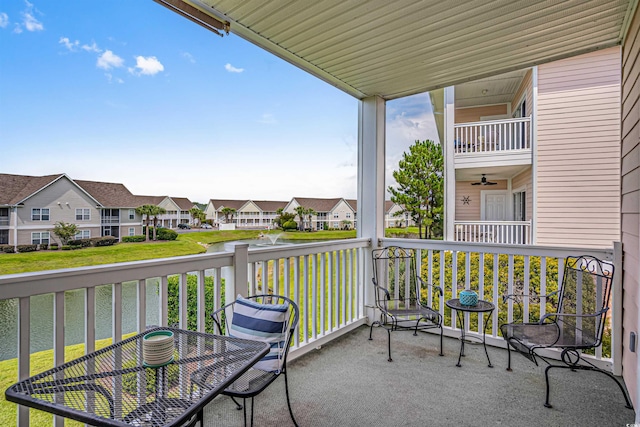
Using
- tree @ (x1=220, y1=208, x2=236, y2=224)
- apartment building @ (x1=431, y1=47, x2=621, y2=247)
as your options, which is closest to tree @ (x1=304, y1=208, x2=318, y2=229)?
tree @ (x1=220, y1=208, x2=236, y2=224)

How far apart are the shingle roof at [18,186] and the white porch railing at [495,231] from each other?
19.7 feet

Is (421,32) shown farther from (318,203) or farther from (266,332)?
(266,332)

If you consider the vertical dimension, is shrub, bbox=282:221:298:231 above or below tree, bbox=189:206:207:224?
below

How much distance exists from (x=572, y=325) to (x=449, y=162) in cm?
457

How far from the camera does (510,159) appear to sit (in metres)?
6.15

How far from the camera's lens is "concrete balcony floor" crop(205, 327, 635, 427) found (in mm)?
2160

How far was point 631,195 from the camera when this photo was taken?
93.0 inches

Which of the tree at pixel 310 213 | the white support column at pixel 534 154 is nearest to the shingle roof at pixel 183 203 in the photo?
the tree at pixel 310 213

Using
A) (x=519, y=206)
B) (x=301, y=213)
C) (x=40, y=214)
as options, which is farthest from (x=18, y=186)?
(x=519, y=206)

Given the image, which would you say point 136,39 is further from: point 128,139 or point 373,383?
point 373,383

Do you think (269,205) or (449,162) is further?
(449,162)

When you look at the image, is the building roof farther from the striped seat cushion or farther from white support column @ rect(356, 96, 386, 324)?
white support column @ rect(356, 96, 386, 324)

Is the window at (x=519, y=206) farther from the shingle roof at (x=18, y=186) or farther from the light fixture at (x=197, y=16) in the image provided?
the shingle roof at (x=18, y=186)

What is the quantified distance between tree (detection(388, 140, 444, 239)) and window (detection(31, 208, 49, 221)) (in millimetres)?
3418
